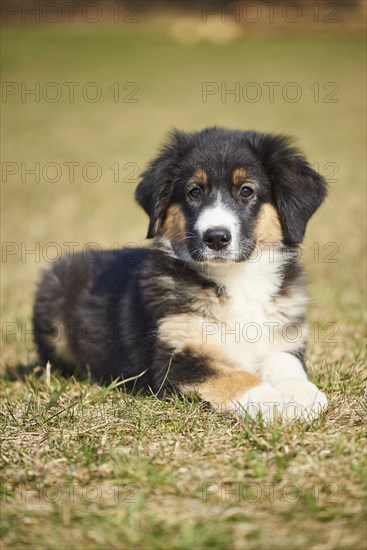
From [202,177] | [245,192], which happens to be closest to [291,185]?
[245,192]

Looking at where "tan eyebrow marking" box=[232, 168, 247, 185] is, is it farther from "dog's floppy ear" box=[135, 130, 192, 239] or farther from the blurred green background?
the blurred green background

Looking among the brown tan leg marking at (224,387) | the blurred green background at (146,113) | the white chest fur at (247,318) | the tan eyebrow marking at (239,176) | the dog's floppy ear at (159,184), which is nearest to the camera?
the brown tan leg marking at (224,387)

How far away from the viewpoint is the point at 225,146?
16.0 feet

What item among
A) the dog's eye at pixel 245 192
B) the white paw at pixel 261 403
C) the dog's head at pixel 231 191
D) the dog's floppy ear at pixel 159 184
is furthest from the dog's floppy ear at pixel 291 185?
the white paw at pixel 261 403

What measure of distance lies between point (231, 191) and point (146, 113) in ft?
69.8

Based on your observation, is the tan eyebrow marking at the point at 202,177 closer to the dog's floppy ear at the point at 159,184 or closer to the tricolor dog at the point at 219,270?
the tricolor dog at the point at 219,270

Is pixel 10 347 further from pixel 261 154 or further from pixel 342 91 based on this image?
pixel 342 91

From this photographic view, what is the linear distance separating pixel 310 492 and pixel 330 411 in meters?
0.98

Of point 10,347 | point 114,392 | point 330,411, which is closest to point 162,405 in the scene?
point 114,392

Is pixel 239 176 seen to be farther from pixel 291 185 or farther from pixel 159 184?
pixel 159 184

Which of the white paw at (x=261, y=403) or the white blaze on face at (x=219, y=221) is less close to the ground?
the white blaze on face at (x=219, y=221)

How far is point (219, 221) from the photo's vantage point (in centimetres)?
453

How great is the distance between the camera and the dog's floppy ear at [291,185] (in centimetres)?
486

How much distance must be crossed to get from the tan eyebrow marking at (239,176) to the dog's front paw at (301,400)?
1.29 meters
